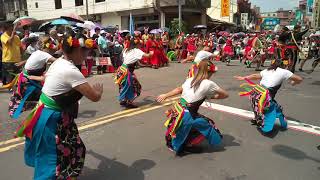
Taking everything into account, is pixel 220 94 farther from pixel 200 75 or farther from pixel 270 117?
pixel 270 117

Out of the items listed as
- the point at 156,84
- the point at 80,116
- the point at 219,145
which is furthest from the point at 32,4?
the point at 219,145

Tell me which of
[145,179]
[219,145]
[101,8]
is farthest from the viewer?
[101,8]

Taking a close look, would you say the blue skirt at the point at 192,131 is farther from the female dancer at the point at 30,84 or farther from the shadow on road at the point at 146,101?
the shadow on road at the point at 146,101

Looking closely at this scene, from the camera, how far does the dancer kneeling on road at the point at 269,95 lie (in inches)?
223

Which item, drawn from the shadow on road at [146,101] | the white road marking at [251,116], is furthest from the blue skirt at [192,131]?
the shadow on road at [146,101]

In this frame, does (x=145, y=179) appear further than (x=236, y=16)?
No

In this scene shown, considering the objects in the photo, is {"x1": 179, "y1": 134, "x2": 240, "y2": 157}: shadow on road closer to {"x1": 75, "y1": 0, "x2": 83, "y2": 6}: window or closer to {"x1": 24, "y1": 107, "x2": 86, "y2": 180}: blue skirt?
{"x1": 24, "y1": 107, "x2": 86, "y2": 180}: blue skirt

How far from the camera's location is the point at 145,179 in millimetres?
4074

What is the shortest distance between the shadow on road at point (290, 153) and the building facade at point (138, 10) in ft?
72.1

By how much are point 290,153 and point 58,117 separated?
3.37 meters

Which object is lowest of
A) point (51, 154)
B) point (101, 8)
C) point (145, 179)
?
point (145, 179)

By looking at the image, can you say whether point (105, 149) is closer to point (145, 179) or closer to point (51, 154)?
point (145, 179)

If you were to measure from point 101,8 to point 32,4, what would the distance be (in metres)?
→ 12.6

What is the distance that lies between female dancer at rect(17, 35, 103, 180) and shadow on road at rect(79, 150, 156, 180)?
2.40 feet
